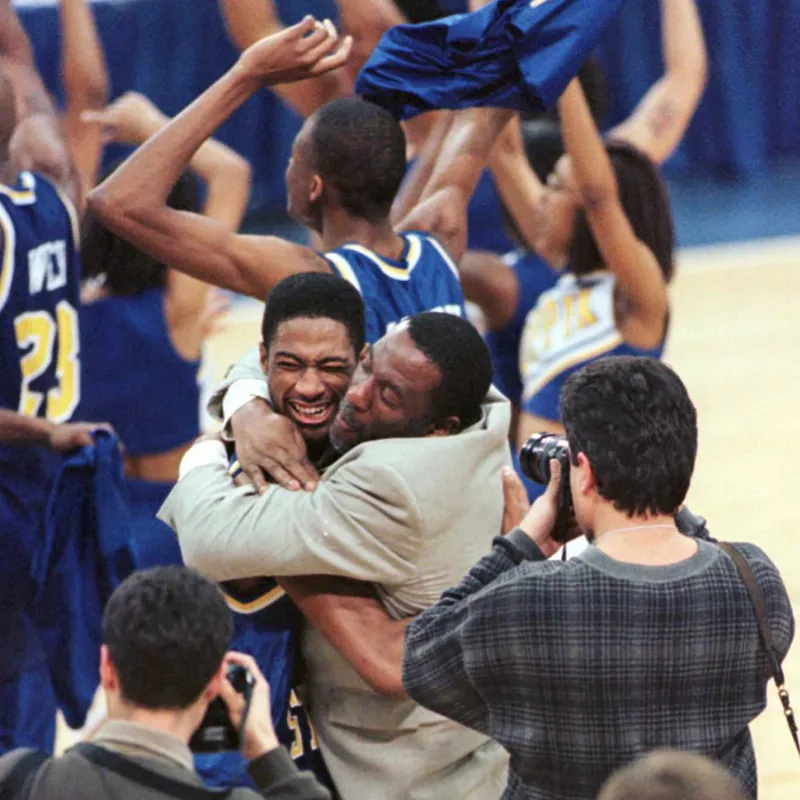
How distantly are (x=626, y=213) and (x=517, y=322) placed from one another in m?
0.69

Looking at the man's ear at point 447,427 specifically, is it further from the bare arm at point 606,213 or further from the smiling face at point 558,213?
the smiling face at point 558,213

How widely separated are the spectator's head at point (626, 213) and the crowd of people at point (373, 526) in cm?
112

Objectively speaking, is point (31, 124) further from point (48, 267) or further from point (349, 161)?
point (349, 161)

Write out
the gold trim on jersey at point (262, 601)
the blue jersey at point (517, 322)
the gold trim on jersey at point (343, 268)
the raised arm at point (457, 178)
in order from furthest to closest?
the blue jersey at point (517, 322)
the raised arm at point (457, 178)
the gold trim on jersey at point (343, 268)
the gold trim on jersey at point (262, 601)

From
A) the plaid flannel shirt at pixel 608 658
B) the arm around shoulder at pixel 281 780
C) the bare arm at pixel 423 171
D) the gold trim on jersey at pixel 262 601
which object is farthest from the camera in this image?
the bare arm at pixel 423 171

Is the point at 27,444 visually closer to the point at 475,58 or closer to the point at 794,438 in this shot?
the point at 475,58

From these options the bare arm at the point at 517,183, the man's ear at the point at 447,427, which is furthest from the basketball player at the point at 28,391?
the bare arm at the point at 517,183

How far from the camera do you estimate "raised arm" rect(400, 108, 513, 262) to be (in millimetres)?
3654

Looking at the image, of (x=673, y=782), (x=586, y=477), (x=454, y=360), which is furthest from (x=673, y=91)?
(x=673, y=782)

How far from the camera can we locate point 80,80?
5.14 m

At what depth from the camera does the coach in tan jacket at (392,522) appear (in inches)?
96.9

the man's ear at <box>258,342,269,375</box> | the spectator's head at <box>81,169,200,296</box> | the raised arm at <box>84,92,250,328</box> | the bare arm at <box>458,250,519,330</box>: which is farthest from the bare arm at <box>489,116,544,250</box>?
the man's ear at <box>258,342,269,375</box>

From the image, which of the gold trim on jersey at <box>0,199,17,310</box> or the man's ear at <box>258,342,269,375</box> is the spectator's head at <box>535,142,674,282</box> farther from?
the man's ear at <box>258,342,269,375</box>

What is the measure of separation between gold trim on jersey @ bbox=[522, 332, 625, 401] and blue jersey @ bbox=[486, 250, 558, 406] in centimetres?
42
